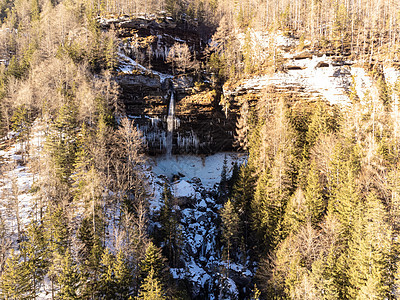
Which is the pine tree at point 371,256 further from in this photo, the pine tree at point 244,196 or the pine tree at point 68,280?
the pine tree at point 68,280

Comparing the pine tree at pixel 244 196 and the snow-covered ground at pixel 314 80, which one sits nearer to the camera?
the pine tree at pixel 244 196

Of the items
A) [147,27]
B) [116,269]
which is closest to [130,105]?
[147,27]

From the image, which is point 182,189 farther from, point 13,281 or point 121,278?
point 13,281

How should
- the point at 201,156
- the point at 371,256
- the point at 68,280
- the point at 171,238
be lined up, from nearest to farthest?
→ 1. the point at 371,256
2. the point at 68,280
3. the point at 171,238
4. the point at 201,156

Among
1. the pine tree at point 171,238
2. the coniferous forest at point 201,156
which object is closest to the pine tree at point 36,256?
the coniferous forest at point 201,156

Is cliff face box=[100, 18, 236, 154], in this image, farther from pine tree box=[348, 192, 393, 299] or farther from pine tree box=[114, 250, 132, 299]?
pine tree box=[348, 192, 393, 299]

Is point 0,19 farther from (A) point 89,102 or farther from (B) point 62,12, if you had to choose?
(A) point 89,102

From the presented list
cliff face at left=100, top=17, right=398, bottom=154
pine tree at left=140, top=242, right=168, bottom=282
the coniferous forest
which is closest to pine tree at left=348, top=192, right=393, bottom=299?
the coniferous forest

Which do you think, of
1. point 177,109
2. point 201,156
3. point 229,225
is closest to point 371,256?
point 229,225
